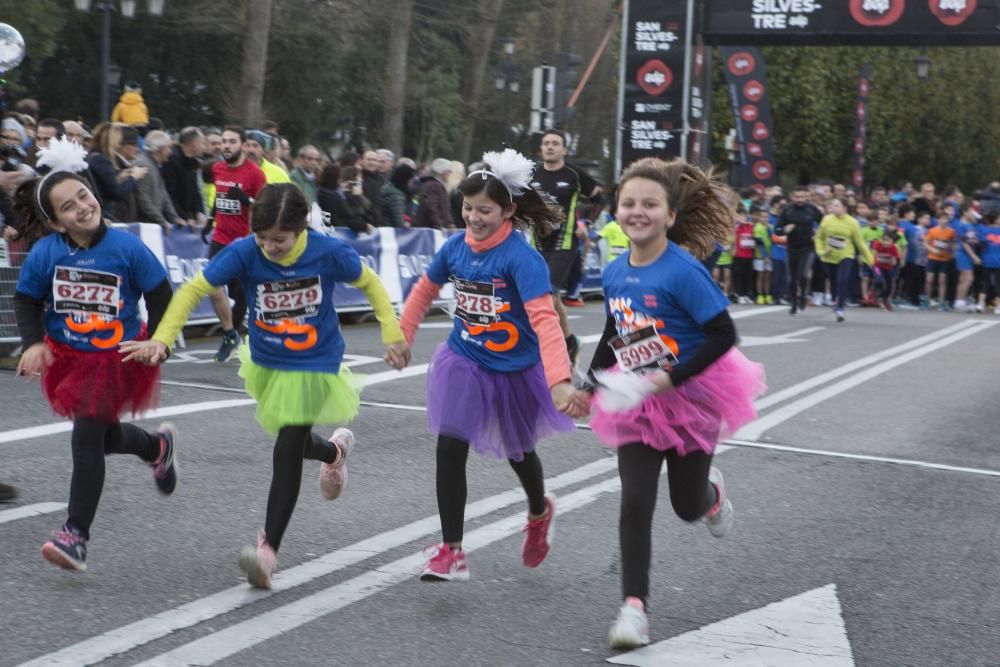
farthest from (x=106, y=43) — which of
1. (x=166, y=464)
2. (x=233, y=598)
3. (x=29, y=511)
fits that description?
(x=233, y=598)

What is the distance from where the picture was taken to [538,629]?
4973 millimetres

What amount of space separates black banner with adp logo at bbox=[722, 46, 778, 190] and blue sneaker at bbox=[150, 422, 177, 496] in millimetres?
32059

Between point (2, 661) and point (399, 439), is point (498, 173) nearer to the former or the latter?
point (2, 661)

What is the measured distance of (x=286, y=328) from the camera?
220 inches

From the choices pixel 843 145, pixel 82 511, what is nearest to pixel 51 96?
pixel 843 145

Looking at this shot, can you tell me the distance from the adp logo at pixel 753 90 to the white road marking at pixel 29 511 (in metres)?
32.4

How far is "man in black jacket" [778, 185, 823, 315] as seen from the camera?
23.6m

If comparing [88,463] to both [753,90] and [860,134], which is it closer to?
[753,90]

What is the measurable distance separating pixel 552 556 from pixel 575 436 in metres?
3.21

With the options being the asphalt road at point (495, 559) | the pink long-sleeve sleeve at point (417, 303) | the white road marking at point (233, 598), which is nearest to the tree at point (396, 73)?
the asphalt road at point (495, 559)

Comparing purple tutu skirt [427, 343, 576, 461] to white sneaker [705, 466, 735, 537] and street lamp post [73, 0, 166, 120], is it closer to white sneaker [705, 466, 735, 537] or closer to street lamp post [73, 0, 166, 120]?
white sneaker [705, 466, 735, 537]

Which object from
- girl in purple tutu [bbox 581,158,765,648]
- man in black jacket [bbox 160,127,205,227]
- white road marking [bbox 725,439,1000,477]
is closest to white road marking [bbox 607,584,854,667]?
girl in purple tutu [bbox 581,158,765,648]

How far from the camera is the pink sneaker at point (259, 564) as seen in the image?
5.20 m

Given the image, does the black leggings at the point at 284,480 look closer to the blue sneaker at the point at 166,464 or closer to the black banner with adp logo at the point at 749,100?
the blue sneaker at the point at 166,464
